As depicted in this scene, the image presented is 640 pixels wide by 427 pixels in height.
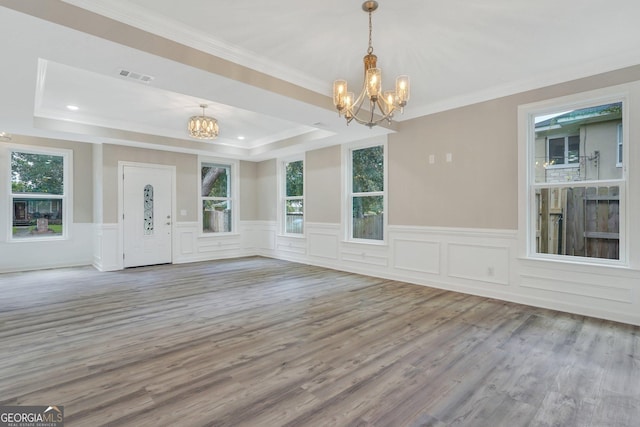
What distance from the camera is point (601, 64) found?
3367mm

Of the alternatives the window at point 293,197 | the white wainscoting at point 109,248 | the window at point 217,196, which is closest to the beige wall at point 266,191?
the window at point 293,197

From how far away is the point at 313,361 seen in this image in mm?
2424

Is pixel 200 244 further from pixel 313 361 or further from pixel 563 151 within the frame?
pixel 563 151

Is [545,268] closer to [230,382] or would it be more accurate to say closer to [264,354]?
[264,354]

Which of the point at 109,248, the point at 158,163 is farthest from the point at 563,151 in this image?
the point at 109,248

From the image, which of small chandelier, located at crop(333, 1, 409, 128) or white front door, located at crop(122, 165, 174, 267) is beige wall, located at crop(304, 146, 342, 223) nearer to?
white front door, located at crop(122, 165, 174, 267)

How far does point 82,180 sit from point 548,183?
824 centimetres

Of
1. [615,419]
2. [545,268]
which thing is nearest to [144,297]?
[615,419]

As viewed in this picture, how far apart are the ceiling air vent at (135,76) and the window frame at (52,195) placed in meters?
4.62

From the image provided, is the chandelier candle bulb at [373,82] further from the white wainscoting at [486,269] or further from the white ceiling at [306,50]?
the white wainscoting at [486,269]

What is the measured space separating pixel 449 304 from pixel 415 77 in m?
2.81

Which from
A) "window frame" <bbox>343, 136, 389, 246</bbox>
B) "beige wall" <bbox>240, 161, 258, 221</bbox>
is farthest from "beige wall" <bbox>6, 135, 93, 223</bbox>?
"window frame" <bbox>343, 136, 389, 246</bbox>

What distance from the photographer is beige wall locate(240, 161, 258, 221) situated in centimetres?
812

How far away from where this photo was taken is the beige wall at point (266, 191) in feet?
25.7
